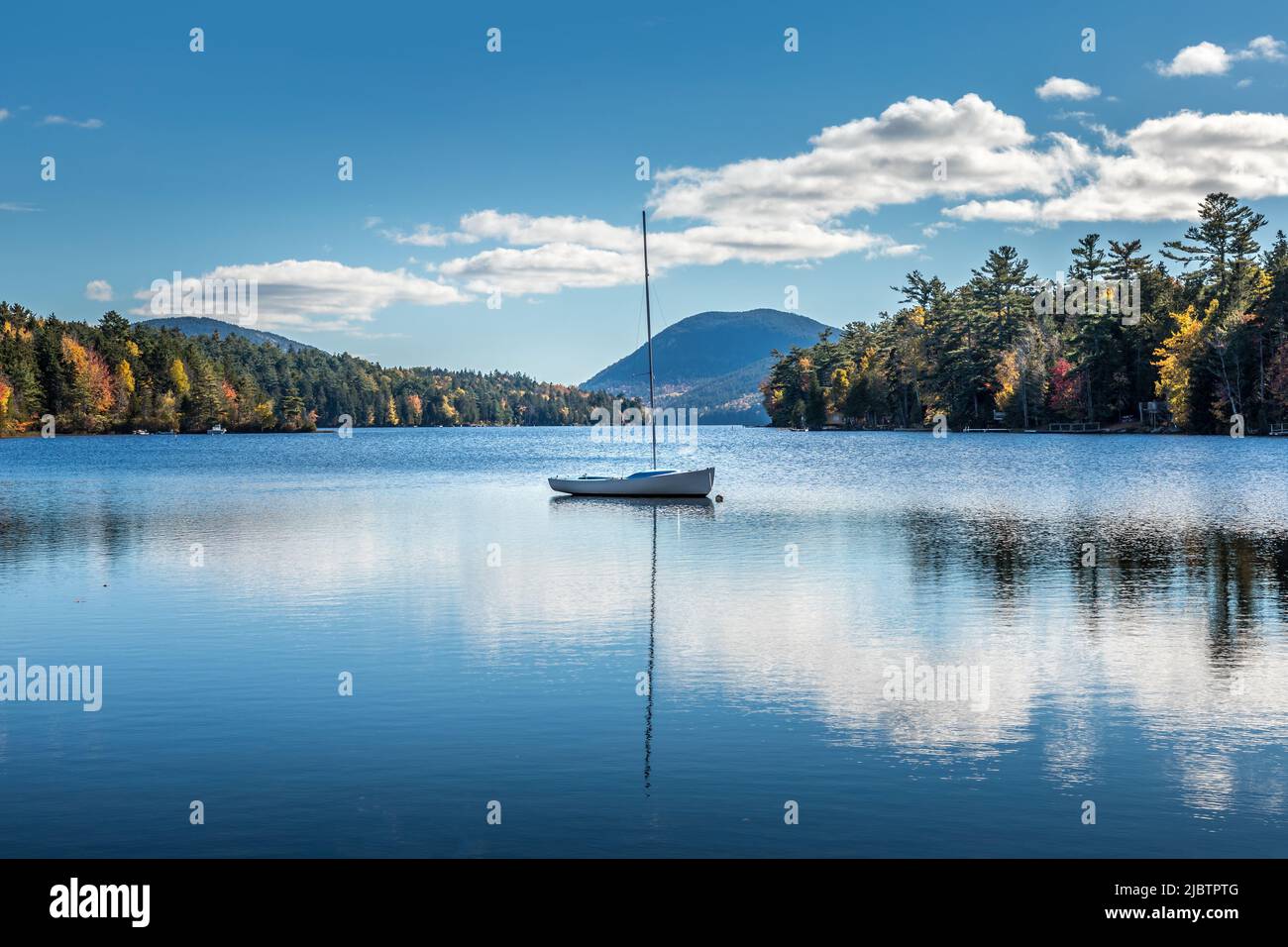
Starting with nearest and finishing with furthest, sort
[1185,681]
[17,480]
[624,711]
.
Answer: [624,711]
[1185,681]
[17,480]

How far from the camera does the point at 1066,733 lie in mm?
16734

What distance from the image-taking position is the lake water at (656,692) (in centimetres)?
1322

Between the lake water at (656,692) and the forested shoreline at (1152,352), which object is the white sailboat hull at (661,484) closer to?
the lake water at (656,692)

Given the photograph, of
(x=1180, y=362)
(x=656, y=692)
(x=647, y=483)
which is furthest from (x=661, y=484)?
(x=1180, y=362)

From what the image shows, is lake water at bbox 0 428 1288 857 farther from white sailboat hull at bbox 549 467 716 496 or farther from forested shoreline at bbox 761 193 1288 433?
forested shoreline at bbox 761 193 1288 433

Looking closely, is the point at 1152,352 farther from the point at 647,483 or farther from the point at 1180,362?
the point at 647,483

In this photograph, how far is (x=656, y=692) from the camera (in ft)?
63.9

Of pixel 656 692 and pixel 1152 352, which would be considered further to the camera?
pixel 1152 352

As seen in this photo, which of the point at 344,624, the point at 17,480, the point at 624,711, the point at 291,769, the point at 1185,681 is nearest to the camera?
the point at 291,769

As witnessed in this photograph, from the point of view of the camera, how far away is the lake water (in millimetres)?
13219

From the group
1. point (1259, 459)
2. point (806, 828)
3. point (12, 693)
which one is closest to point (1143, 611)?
point (806, 828)

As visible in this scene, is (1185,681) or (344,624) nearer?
(1185,681)
